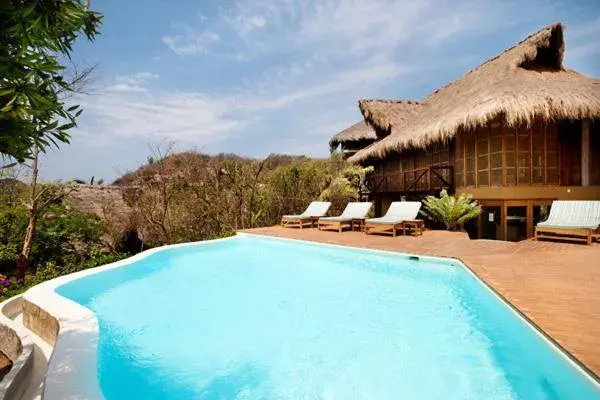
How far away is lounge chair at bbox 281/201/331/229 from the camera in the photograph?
456 inches

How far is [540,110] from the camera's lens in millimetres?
8430

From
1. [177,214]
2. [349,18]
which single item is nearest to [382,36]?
[349,18]

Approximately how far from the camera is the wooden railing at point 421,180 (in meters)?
11.0

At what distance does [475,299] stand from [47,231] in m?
8.25

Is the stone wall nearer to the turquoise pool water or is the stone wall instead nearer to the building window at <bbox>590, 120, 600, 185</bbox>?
the turquoise pool water

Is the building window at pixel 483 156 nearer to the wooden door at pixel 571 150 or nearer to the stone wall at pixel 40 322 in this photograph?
the wooden door at pixel 571 150

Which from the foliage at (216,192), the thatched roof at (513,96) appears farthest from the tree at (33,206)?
the thatched roof at (513,96)

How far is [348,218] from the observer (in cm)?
1066

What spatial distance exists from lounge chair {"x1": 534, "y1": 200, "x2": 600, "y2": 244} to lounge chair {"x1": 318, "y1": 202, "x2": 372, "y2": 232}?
14.7 ft

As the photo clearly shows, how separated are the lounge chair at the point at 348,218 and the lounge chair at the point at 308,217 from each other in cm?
41

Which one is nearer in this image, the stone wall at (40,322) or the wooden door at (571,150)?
the stone wall at (40,322)

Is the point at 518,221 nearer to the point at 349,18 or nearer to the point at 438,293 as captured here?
the point at 438,293

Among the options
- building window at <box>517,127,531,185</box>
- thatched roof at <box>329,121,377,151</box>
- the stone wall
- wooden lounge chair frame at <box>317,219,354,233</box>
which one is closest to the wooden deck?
wooden lounge chair frame at <box>317,219,354,233</box>

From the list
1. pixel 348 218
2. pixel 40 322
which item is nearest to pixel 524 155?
pixel 348 218
